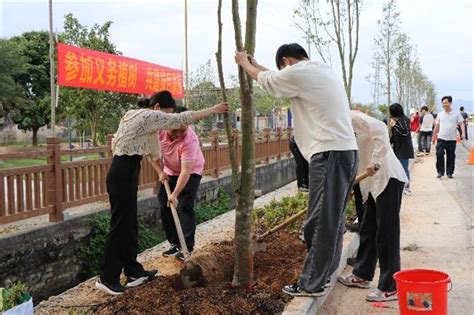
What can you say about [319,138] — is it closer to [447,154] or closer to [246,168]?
[246,168]

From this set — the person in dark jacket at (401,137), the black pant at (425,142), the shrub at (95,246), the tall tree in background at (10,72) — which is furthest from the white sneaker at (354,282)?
the tall tree in background at (10,72)

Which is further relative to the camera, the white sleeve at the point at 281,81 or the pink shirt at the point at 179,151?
the pink shirt at the point at 179,151

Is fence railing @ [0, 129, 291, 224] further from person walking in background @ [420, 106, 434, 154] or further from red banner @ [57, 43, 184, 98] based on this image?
person walking in background @ [420, 106, 434, 154]

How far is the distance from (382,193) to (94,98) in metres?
Result: 13.7

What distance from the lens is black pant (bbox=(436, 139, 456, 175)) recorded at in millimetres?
10773

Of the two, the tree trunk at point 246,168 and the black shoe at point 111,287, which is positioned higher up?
the tree trunk at point 246,168

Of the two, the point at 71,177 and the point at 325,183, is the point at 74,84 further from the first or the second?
the point at 325,183

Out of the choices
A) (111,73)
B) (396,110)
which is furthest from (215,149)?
(396,110)

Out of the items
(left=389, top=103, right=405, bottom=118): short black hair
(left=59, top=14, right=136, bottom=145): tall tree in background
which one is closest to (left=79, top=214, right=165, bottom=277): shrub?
(left=389, top=103, right=405, bottom=118): short black hair

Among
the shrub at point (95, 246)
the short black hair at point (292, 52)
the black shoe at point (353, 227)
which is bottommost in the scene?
the shrub at point (95, 246)

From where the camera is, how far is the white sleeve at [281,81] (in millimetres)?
3249

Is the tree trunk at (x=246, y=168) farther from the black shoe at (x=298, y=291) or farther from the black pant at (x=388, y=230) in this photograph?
the black pant at (x=388, y=230)

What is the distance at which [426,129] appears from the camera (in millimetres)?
16500

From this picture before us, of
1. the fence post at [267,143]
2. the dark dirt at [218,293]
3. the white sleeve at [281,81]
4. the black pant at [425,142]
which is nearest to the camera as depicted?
the white sleeve at [281,81]
